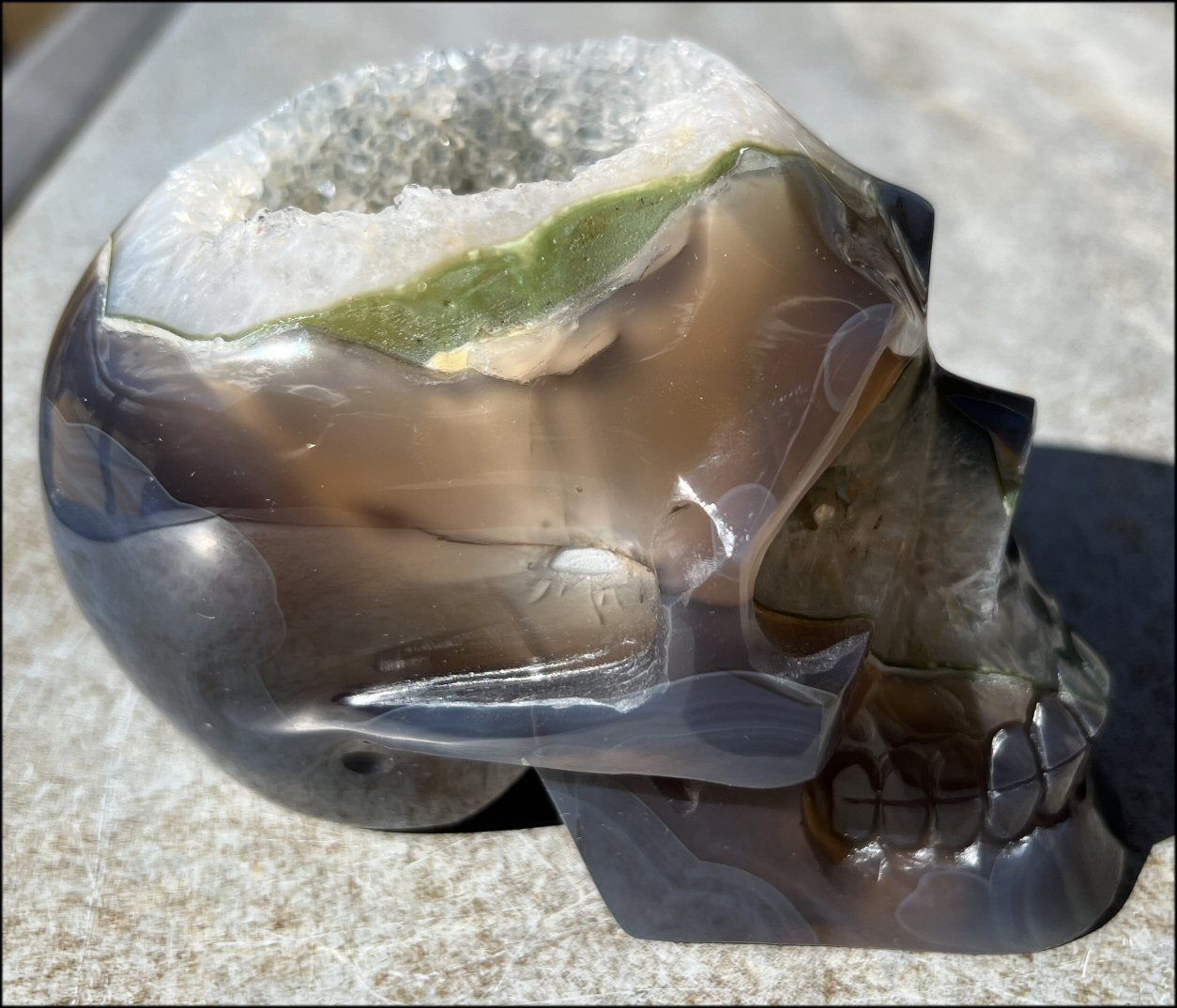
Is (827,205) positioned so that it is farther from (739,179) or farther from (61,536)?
(61,536)

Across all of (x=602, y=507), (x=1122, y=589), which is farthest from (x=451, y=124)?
(x=1122, y=589)

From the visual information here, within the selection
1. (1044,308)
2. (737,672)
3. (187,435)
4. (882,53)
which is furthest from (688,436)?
(882,53)

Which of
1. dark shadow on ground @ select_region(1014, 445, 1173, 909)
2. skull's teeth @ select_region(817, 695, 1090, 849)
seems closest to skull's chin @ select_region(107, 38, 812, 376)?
skull's teeth @ select_region(817, 695, 1090, 849)

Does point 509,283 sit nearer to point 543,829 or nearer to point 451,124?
point 451,124

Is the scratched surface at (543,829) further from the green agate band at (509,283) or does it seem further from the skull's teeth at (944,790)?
the green agate band at (509,283)

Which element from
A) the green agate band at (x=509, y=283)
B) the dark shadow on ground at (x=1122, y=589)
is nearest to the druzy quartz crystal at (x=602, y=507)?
the green agate band at (x=509, y=283)

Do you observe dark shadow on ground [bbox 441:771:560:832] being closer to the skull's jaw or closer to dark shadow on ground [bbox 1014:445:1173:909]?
the skull's jaw
